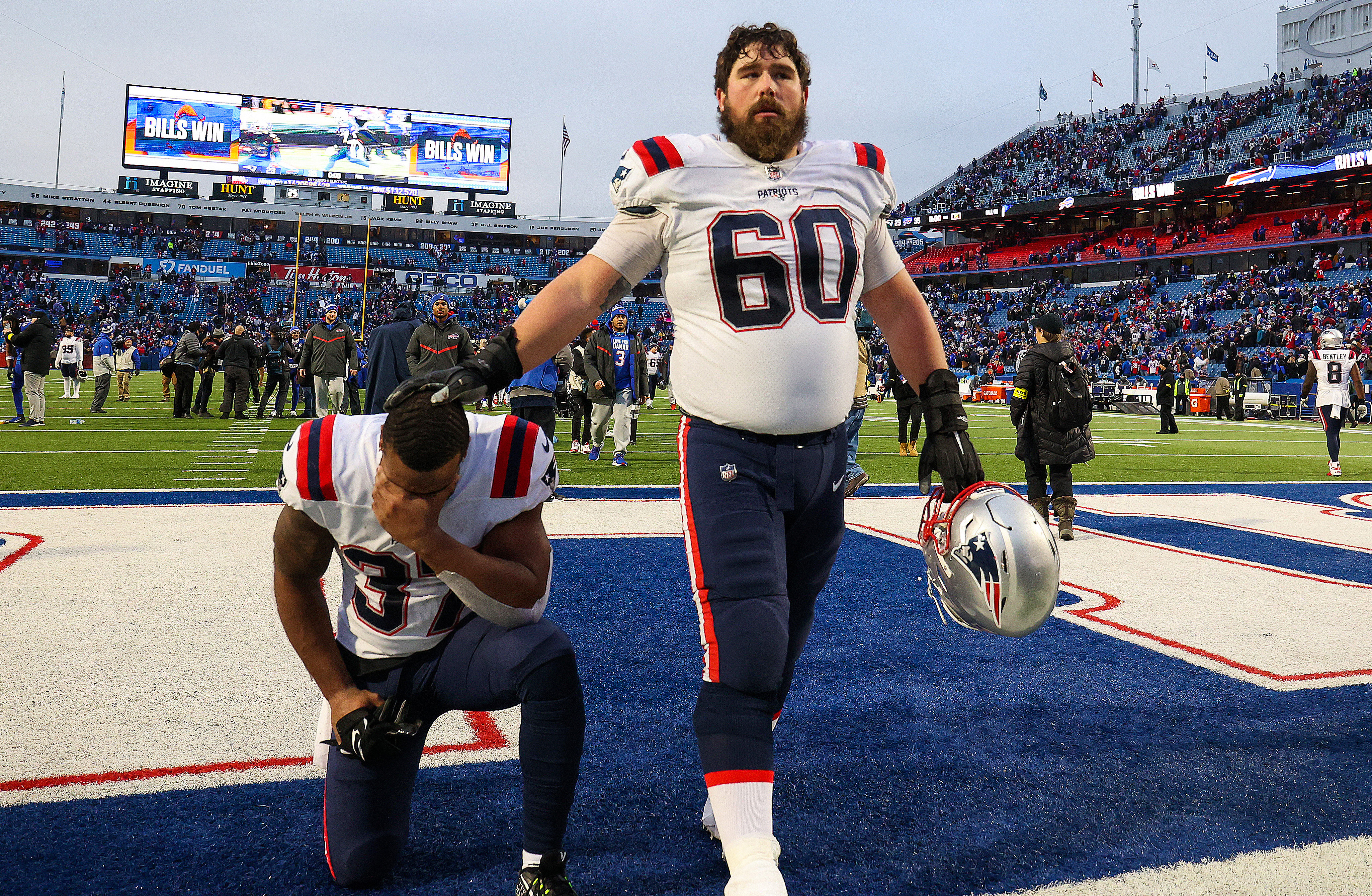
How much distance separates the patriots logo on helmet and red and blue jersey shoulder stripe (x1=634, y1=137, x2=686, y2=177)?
1.12 m

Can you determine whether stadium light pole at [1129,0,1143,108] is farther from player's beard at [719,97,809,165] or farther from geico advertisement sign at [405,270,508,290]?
player's beard at [719,97,809,165]

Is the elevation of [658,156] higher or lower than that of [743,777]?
higher

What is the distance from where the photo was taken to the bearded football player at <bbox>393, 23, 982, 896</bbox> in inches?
80.5

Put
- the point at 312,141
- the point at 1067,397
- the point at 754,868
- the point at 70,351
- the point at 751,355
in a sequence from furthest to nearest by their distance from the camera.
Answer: the point at 312,141 → the point at 70,351 → the point at 1067,397 → the point at 751,355 → the point at 754,868

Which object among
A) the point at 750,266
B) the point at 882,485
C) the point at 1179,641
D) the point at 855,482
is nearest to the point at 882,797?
the point at 750,266

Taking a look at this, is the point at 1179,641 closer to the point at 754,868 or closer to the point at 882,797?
the point at 882,797

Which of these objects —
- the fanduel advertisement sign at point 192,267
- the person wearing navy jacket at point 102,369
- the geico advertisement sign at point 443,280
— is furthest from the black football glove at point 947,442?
the fanduel advertisement sign at point 192,267

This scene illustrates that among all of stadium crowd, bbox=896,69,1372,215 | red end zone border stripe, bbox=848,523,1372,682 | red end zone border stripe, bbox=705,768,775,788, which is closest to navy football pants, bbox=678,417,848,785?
red end zone border stripe, bbox=705,768,775,788

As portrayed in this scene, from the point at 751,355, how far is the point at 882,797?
1324 millimetres

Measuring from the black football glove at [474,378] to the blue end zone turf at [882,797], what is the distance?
3.65 feet

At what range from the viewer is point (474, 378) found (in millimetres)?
1973

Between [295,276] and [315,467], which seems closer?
[315,467]

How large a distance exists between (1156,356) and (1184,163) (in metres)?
18.0

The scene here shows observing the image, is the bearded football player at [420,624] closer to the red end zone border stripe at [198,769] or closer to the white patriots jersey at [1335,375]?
the red end zone border stripe at [198,769]
